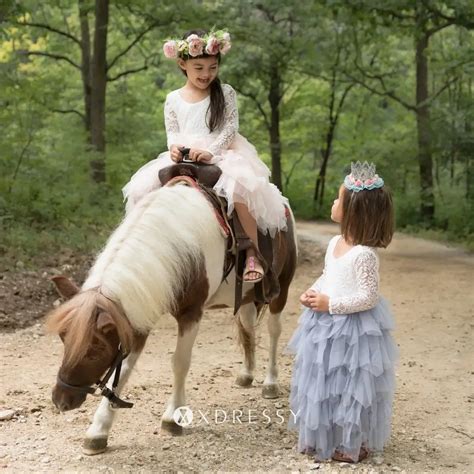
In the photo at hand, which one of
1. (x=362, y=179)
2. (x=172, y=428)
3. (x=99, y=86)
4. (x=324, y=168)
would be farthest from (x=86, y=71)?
(x=362, y=179)

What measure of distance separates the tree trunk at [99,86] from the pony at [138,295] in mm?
9344

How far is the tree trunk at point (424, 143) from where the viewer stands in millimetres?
15070

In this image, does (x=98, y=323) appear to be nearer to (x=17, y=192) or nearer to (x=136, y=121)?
(x=17, y=192)

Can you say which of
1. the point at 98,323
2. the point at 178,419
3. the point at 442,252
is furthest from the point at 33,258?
the point at 442,252

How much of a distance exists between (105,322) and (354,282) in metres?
1.29

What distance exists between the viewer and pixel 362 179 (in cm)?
349

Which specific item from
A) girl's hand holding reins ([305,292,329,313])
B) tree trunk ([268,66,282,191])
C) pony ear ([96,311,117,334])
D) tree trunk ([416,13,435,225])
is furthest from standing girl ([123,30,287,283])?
tree trunk ([268,66,282,191])

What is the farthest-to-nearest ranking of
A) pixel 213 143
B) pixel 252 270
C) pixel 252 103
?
pixel 252 103
pixel 213 143
pixel 252 270

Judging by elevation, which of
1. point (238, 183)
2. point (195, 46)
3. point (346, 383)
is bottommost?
point (346, 383)

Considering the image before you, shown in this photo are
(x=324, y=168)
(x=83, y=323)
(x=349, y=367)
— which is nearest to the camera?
(x=83, y=323)

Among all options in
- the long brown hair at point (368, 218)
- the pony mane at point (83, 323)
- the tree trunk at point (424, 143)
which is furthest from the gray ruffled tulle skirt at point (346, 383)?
the tree trunk at point (424, 143)

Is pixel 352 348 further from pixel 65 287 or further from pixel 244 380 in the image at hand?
pixel 244 380

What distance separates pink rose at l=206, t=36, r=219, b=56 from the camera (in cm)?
411

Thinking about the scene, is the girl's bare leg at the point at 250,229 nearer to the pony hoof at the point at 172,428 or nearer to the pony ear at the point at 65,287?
the pony hoof at the point at 172,428
